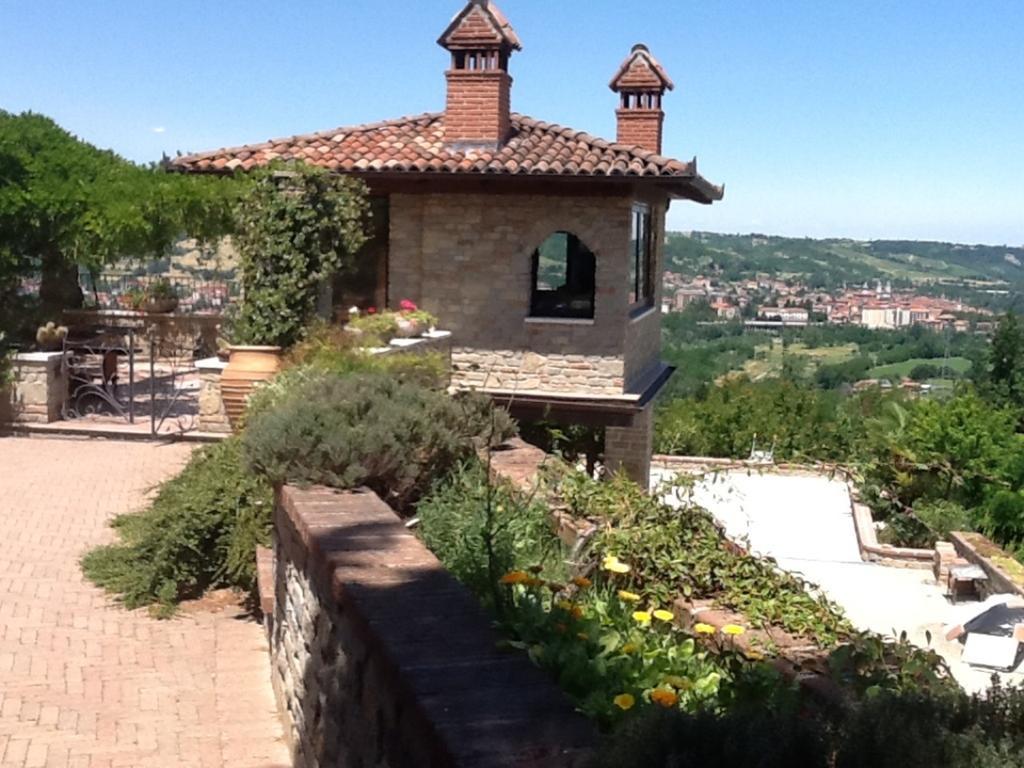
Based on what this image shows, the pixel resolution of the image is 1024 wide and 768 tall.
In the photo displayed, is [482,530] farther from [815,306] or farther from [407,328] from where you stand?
[815,306]

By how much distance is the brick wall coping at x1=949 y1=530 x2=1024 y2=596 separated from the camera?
12281 millimetres

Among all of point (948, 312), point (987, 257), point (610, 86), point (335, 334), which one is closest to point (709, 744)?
point (335, 334)

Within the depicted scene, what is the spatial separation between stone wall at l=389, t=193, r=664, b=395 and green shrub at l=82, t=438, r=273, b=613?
6719mm

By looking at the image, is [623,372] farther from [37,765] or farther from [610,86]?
[37,765]

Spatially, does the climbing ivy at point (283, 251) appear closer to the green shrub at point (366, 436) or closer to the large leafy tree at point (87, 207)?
the large leafy tree at point (87, 207)

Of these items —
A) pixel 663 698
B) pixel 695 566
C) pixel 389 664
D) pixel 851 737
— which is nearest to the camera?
pixel 851 737

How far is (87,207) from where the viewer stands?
15.0 metres

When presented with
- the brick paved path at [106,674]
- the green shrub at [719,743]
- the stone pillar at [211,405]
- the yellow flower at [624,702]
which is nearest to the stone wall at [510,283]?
the stone pillar at [211,405]

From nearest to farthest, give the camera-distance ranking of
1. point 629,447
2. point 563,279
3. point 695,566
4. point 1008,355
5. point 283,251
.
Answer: point 695,566 < point 283,251 < point 563,279 < point 629,447 < point 1008,355

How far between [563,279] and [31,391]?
6.98m

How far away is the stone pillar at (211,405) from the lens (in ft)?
42.2

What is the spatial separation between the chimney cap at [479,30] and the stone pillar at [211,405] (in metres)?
5.40

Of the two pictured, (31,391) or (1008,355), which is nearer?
(31,391)

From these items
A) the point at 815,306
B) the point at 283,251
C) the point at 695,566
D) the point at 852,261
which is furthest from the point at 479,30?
the point at 852,261
